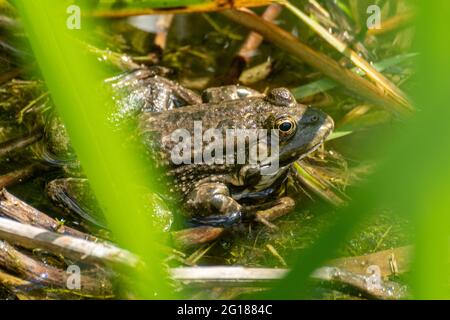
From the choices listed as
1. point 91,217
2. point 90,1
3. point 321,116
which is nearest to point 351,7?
point 321,116

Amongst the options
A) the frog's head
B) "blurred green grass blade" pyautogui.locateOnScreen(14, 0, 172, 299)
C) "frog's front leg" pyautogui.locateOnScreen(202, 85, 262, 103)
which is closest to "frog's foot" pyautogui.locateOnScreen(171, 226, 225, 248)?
the frog's head

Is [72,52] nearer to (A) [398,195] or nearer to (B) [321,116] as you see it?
(A) [398,195]

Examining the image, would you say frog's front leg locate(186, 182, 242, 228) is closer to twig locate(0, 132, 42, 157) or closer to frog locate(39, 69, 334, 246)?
frog locate(39, 69, 334, 246)

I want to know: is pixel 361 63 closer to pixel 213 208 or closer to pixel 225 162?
pixel 225 162

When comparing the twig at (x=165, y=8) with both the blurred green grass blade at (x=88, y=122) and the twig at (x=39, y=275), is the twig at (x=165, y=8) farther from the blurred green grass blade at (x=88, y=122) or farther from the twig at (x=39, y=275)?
the blurred green grass blade at (x=88, y=122)

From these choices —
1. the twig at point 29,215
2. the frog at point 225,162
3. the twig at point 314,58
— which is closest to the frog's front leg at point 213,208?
the frog at point 225,162

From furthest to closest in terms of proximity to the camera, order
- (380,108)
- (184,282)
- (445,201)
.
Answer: (380,108), (184,282), (445,201)
